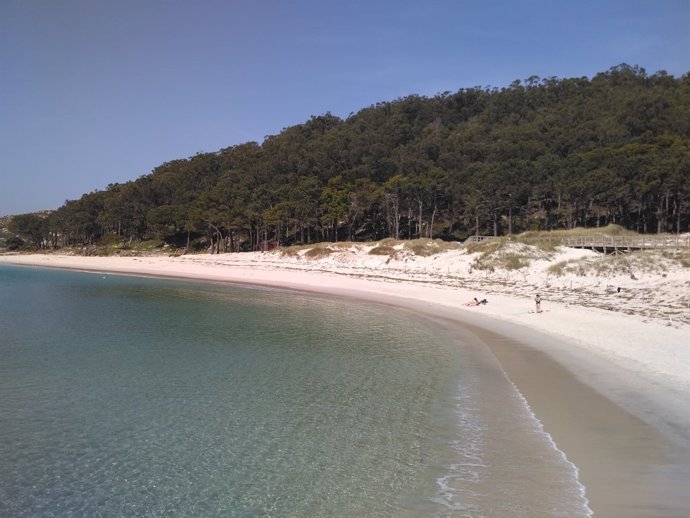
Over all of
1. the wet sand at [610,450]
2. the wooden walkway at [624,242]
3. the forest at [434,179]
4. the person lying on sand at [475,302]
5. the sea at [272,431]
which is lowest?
the sea at [272,431]

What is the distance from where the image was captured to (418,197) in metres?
69.6

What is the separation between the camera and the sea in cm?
655

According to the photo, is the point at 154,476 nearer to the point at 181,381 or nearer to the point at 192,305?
the point at 181,381

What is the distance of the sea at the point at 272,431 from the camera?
21.5 feet

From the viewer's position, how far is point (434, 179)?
70500mm

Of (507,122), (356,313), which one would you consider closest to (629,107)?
(507,122)

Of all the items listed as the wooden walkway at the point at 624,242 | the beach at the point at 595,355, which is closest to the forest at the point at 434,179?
the wooden walkway at the point at 624,242

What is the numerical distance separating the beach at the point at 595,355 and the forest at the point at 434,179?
32326 millimetres

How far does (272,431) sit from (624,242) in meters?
36.2

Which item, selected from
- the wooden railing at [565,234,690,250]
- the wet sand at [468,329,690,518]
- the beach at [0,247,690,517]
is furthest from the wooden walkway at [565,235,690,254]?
the wet sand at [468,329,690,518]

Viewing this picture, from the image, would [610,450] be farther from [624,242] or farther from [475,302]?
[624,242]

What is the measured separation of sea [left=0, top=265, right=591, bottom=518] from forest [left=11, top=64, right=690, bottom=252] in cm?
5275

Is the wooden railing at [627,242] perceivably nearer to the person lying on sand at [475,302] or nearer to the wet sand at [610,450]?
the person lying on sand at [475,302]

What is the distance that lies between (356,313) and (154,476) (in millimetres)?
18021
